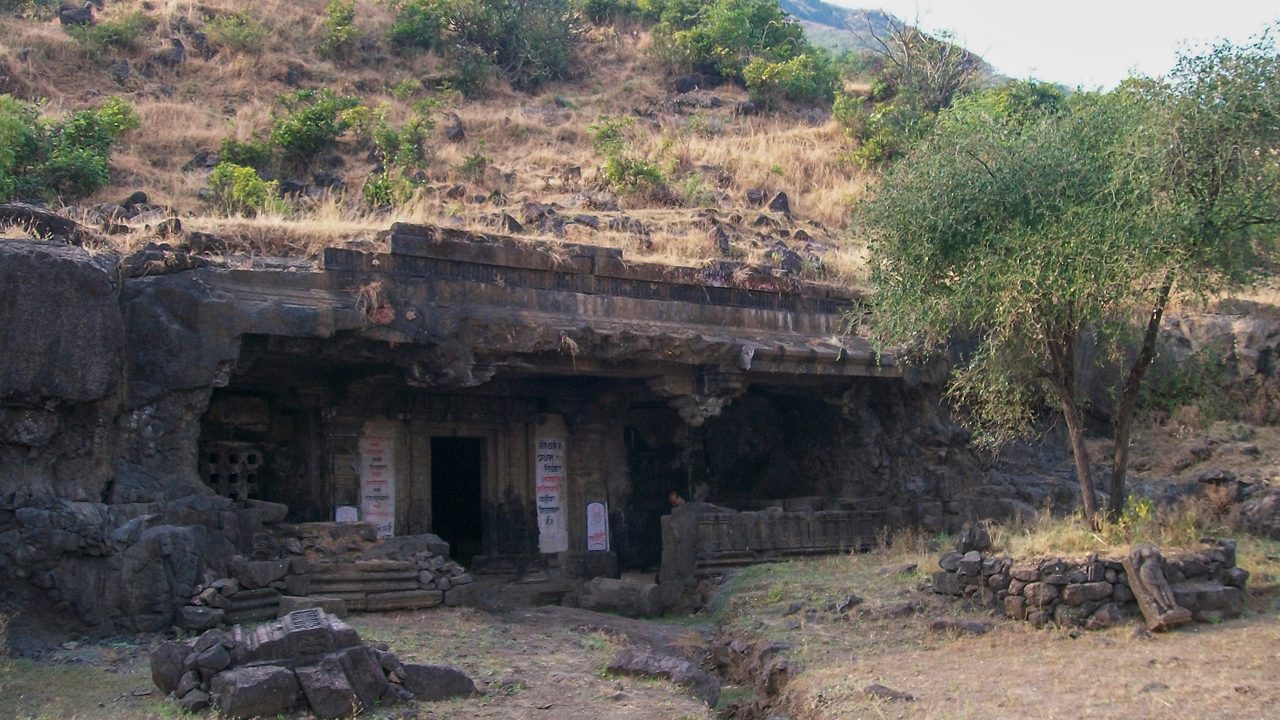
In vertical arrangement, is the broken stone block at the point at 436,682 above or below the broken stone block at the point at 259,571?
below

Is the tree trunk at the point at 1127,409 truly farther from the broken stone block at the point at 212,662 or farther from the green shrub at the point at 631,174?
the green shrub at the point at 631,174

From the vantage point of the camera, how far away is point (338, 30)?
33.2m

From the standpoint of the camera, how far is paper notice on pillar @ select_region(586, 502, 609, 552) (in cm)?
1719

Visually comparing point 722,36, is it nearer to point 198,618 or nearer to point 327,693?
point 198,618

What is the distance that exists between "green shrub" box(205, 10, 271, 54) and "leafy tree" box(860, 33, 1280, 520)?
903 inches

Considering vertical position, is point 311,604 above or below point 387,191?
below

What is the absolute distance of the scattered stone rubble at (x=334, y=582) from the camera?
1134 centimetres

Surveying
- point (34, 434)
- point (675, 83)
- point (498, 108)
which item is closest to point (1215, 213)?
point (34, 434)

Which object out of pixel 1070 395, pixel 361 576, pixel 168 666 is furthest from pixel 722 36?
pixel 168 666

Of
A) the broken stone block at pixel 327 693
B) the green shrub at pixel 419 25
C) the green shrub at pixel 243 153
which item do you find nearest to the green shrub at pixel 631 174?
the green shrub at pixel 243 153

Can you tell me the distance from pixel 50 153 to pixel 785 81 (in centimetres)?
2111

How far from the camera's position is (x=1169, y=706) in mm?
8062

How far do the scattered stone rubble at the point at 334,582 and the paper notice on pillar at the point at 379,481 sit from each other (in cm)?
219

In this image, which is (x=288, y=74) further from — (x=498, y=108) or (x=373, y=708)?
(x=373, y=708)
